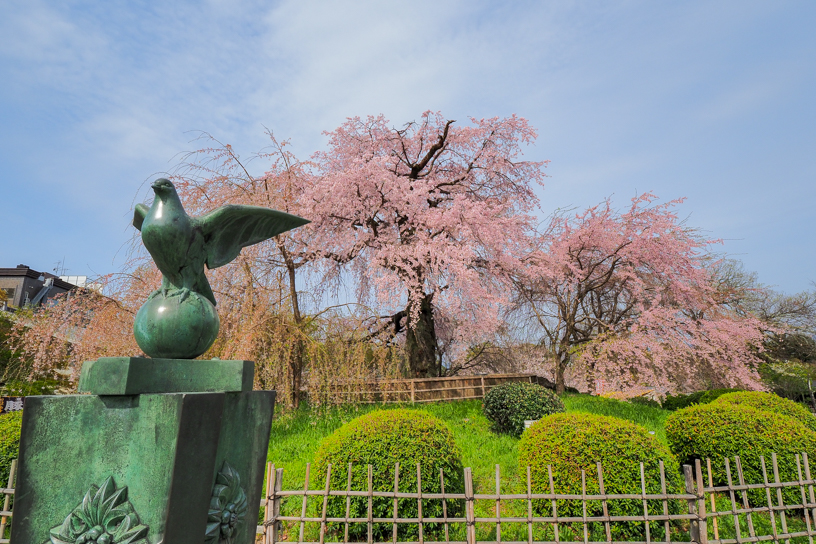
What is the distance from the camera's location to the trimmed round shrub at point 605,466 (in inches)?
160

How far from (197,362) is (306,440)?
196 inches

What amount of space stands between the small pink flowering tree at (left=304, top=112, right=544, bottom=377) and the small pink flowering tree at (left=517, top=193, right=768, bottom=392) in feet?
5.65

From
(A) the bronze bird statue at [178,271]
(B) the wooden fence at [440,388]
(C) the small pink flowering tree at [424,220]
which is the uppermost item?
(C) the small pink flowering tree at [424,220]

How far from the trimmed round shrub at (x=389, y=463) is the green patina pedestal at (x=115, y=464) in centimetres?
229

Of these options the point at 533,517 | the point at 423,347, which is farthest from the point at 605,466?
the point at 423,347

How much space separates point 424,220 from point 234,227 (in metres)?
7.98

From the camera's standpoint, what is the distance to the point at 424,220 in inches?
409

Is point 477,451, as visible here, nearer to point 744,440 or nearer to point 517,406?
point 517,406

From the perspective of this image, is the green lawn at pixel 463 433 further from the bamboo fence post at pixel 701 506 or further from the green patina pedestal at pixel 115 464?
the green patina pedestal at pixel 115 464

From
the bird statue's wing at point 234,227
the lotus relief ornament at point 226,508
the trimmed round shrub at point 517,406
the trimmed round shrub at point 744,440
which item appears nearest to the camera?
the lotus relief ornament at point 226,508

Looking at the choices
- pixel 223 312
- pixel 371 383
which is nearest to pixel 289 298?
pixel 223 312

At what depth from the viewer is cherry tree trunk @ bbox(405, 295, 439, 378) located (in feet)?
37.2

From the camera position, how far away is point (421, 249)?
30.9ft

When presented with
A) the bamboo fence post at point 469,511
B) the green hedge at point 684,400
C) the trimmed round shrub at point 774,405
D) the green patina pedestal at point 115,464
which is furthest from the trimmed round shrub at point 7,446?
the green hedge at point 684,400
